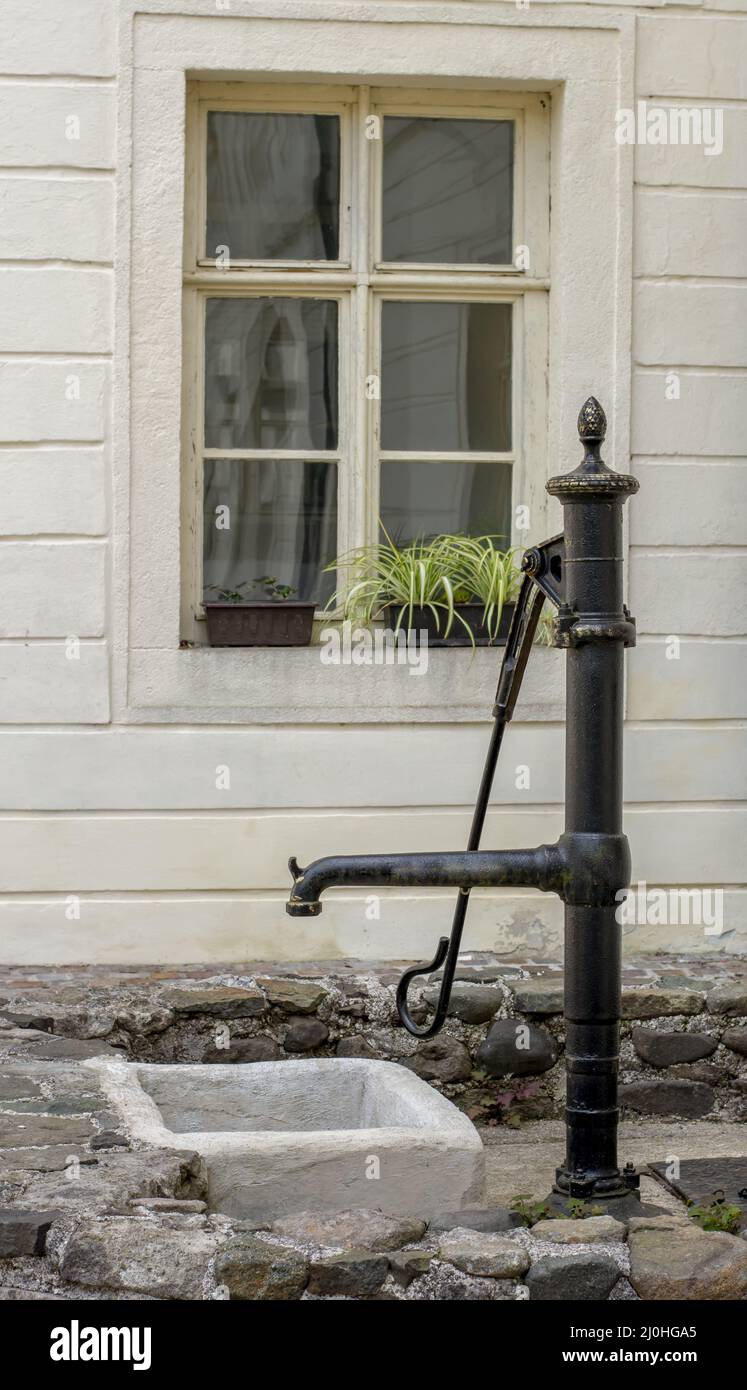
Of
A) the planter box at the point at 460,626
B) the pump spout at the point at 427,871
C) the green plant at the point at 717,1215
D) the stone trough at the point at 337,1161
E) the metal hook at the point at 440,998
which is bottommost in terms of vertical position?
the green plant at the point at 717,1215

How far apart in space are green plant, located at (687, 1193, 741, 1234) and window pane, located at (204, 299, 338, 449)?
8.73 ft

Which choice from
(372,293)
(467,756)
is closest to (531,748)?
(467,756)

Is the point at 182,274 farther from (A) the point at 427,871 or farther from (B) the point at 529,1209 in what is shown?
(B) the point at 529,1209

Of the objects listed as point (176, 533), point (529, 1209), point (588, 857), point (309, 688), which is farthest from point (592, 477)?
point (176, 533)

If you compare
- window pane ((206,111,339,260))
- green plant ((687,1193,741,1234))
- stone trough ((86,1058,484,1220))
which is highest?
window pane ((206,111,339,260))

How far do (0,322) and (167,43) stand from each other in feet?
3.22

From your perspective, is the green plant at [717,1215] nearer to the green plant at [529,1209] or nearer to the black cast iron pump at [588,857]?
the black cast iron pump at [588,857]

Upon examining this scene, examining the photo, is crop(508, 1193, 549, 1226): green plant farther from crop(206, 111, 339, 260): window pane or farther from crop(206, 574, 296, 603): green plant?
crop(206, 111, 339, 260): window pane

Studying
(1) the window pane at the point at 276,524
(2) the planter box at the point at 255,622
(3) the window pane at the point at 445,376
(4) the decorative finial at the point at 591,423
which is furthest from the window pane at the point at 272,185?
(4) the decorative finial at the point at 591,423

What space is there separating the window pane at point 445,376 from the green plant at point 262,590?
1.88ft

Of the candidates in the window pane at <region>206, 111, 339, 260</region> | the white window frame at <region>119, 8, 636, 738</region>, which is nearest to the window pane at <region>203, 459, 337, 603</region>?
the white window frame at <region>119, 8, 636, 738</region>

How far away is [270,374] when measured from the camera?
5020 millimetres

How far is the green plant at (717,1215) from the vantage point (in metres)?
3.23

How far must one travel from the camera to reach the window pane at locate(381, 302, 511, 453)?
16.5 ft
